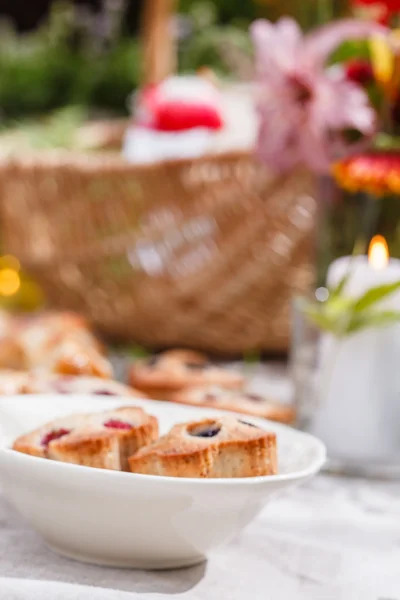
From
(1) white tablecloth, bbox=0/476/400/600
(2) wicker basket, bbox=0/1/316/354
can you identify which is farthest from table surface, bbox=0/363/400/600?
(2) wicker basket, bbox=0/1/316/354

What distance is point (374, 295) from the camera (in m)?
0.80

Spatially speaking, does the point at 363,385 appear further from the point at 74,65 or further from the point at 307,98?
Answer: the point at 74,65

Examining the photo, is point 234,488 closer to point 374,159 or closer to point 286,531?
point 286,531

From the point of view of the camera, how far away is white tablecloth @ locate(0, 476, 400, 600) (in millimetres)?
557

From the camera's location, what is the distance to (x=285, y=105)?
872 millimetres

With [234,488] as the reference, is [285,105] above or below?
above

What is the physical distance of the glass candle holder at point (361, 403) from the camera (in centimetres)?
84

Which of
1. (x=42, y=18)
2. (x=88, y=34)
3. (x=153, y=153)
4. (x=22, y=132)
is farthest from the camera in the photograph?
(x=42, y=18)

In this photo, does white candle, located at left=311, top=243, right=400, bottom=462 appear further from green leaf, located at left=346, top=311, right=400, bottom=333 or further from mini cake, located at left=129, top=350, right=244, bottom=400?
mini cake, located at left=129, top=350, right=244, bottom=400

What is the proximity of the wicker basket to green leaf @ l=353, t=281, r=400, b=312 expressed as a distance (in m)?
0.34

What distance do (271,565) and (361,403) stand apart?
25cm

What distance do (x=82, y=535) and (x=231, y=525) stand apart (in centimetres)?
9

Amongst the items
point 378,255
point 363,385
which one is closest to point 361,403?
point 363,385

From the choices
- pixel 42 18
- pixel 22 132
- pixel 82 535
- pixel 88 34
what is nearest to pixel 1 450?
pixel 82 535
